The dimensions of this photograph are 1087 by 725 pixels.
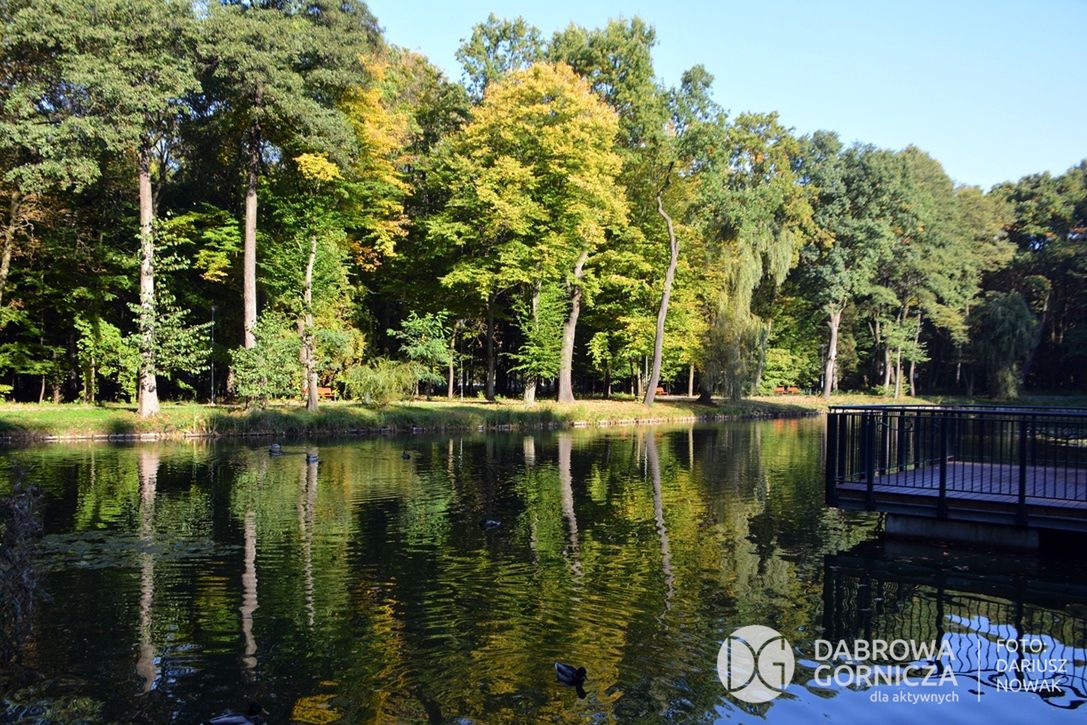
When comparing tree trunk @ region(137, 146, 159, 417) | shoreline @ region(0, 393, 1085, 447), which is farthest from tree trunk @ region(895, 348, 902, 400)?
tree trunk @ region(137, 146, 159, 417)

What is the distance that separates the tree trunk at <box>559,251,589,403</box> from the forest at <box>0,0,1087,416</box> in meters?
0.19

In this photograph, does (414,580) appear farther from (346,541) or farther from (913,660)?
(913,660)

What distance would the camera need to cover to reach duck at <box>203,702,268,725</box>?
6.31 meters

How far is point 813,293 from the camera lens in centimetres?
5916

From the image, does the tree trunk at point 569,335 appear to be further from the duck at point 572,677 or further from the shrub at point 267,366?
the duck at point 572,677

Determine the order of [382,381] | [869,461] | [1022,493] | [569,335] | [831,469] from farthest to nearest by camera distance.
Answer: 1. [569,335]
2. [382,381]
3. [831,469]
4. [869,461]
5. [1022,493]

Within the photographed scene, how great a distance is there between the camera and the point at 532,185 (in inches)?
1567

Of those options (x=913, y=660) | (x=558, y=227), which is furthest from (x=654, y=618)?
(x=558, y=227)

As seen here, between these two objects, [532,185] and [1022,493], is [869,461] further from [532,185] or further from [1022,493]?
[532,185]

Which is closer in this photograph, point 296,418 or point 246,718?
point 246,718

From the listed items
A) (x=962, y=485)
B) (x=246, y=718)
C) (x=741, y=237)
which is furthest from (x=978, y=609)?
(x=741, y=237)

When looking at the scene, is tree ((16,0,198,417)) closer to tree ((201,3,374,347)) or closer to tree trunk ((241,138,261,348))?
tree ((201,3,374,347))

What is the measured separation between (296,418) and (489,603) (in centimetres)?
2242

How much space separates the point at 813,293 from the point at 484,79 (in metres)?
29.5
